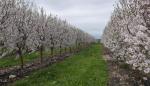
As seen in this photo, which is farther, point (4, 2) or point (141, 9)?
point (4, 2)

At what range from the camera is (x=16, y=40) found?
120ft

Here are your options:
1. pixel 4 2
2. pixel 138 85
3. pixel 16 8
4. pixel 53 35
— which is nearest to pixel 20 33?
pixel 16 8

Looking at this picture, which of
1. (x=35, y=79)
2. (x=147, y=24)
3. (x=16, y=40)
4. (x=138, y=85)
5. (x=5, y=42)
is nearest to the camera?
(x=147, y=24)

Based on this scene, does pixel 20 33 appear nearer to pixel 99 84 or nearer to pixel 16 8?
pixel 16 8

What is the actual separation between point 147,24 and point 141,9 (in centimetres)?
124

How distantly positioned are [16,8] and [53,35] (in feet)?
78.7

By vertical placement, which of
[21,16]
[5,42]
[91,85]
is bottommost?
[91,85]

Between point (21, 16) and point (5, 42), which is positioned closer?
point (5, 42)

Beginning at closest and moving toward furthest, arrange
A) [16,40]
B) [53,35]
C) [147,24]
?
[147,24], [16,40], [53,35]

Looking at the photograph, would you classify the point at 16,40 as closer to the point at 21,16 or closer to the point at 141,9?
the point at 21,16

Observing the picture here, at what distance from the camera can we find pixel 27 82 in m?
29.7

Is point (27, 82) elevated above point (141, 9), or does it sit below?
below

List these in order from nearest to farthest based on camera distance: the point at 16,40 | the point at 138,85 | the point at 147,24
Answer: the point at 147,24, the point at 138,85, the point at 16,40

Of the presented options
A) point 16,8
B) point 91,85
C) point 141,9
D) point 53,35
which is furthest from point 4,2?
point 53,35
